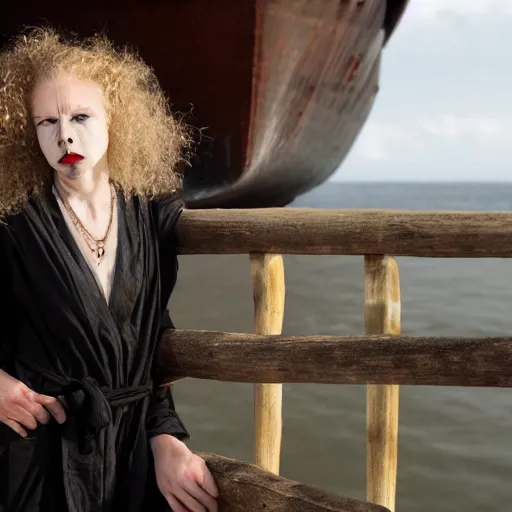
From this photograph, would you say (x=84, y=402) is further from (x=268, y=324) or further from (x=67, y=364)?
(x=268, y=324)

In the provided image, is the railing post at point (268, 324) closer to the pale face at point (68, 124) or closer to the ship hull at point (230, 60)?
the pale face at point (68, 124)

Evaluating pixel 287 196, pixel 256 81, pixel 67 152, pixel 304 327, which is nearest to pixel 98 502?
pixel 67 152

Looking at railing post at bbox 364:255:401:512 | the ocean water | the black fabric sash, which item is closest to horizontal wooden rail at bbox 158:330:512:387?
the black fabric sash

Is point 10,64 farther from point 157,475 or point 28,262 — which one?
point 157,475

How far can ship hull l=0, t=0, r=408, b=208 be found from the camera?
2.97m

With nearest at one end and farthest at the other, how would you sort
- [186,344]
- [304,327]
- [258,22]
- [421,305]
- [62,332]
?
[62,332] < [186,344] < [258,22] < [304,327] < [421,305]

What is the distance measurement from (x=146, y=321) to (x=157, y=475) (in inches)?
8.9

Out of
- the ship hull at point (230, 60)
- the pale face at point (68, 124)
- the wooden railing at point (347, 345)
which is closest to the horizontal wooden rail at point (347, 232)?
the wooden railing at point (347, 345)

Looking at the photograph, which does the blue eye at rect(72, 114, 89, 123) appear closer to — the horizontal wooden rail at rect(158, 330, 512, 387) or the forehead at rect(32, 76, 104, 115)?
the forehead at rect(32, 76, 104, 115)

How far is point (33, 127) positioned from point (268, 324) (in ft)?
2.45

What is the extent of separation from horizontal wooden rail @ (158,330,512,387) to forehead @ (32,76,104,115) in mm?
414

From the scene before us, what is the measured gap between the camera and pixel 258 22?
9.67 ft

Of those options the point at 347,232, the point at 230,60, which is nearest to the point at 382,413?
the point at 347,232

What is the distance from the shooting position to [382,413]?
159cm
